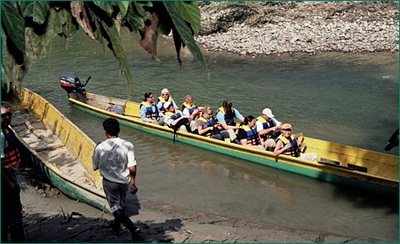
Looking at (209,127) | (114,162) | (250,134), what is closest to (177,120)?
(209,127)

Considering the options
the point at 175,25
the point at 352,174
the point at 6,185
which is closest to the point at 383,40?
the point at 352,174

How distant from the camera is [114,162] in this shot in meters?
5.93

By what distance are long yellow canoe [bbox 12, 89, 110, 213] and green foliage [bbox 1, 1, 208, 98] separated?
223 inches

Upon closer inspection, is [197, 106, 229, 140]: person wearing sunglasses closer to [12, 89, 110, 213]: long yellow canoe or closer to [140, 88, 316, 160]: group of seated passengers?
[140, 88, 316, 160]: group of seated passengers

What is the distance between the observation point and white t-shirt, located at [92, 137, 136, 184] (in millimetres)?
5887

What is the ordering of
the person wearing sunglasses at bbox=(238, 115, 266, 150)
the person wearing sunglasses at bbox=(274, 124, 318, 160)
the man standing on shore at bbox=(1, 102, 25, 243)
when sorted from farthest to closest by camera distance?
the person wearing sunglasses at bbox=(238, 115, 266, 150) < the person wearing sunglasses at bbox=(274, 124, 318, 160) < the man standing on shore at bbox=(1, 102, 25, 243)

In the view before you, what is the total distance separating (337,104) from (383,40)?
28.4ft

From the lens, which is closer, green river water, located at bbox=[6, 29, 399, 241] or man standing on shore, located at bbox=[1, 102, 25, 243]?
man standing on shore, located at bbox=[1, 102, 25, 243]

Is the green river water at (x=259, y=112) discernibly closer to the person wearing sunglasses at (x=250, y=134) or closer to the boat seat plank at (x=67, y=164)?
the person wearing sunglasses at (x=250, y=134)

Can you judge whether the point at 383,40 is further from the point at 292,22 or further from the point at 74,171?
the point at 74,171

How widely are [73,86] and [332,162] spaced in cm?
947

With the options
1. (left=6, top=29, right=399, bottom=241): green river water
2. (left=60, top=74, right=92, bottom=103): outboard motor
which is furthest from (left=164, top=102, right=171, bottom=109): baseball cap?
(left=60, top=74, right=92, bottom=103): outboard motor

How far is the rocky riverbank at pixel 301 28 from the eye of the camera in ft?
75.0

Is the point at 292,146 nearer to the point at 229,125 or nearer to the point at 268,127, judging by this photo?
the point at 268,127
